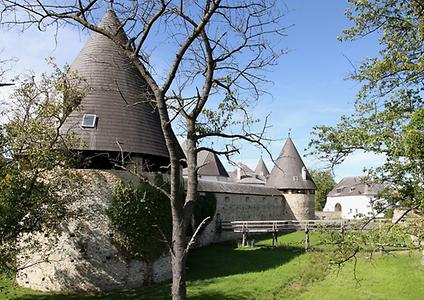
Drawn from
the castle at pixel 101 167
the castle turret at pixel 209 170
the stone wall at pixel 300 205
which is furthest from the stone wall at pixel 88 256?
the stone wall at pixel 300 205

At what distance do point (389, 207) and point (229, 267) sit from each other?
→ 10815 mm

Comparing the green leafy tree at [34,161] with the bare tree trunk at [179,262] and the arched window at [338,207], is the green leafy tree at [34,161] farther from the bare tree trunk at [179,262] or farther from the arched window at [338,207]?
the arched window at [338,207]

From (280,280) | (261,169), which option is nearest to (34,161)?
(280,280)

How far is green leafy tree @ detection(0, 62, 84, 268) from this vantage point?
30.9 feet

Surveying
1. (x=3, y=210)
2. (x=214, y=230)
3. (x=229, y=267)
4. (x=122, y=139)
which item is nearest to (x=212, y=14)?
(x=3, y=210)

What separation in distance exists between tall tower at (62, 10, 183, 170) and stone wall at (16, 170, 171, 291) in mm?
1063

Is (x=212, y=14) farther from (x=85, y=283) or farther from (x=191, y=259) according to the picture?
(x=191, y=259)

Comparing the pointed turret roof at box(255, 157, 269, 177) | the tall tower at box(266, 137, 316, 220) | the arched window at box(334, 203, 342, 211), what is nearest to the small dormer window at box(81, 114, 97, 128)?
the tall tower at box(266, 137, 316, 220)

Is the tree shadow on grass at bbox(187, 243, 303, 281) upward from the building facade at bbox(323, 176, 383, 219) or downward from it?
downward

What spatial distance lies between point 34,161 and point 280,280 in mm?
9297

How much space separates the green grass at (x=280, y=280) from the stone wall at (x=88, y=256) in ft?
1.64

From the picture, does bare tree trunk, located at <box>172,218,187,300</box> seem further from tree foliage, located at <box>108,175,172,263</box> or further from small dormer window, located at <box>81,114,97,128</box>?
small dormer window, located at <box>81,114,97,128</box>

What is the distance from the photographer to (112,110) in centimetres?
1380

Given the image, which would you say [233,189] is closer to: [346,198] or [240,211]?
[240,211]
